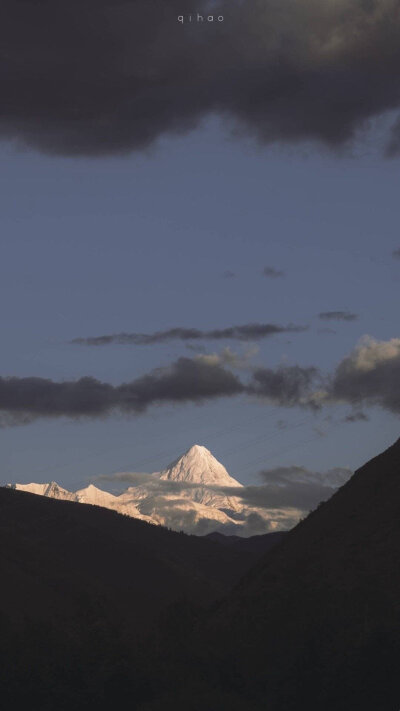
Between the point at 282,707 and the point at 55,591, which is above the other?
the point at 55,591

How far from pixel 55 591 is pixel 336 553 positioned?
233ft

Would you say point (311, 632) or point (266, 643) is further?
point (266, 643)

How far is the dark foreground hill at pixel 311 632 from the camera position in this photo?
69.8 metres

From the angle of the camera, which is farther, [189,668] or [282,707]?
[189,668]

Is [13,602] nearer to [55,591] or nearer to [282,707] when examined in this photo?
[55,591]

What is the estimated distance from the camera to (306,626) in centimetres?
7562

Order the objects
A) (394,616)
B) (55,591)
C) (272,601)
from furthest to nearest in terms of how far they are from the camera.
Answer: (55,591)
(272,601)
(394,616)

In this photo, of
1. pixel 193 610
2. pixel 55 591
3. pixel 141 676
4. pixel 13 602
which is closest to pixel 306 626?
pixel 141 676

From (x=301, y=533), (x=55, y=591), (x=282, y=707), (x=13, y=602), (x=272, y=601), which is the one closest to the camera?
(x=282, y=707)

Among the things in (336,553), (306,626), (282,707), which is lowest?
(282,707)

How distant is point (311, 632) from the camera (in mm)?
73875

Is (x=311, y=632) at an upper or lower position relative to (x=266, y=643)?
upper

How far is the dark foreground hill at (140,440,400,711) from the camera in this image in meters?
69.8

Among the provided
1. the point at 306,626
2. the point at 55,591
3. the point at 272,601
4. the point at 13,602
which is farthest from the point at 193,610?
the point at 55,591
